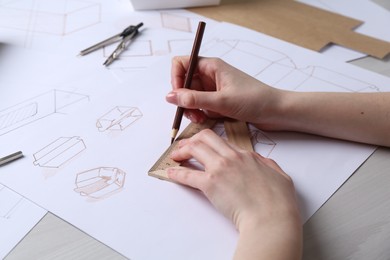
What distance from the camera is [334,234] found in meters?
0.51

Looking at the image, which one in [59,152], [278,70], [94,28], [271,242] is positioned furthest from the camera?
[94,28]

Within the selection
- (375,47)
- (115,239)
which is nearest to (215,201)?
(115,239)

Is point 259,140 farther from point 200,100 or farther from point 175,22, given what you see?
point 175,22

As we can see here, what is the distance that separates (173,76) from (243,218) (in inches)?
13.3

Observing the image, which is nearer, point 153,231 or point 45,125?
point 153,231

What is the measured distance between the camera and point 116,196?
1.79 feet

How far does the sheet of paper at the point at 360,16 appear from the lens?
0.87 m

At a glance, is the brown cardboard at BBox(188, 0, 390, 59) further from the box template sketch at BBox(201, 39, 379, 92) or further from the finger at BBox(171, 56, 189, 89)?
the finger at BBox(171, 56, 189, 89)

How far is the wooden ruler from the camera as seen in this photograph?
579 mm

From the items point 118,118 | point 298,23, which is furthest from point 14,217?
point 298,23

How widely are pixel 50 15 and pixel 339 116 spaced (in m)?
0.82

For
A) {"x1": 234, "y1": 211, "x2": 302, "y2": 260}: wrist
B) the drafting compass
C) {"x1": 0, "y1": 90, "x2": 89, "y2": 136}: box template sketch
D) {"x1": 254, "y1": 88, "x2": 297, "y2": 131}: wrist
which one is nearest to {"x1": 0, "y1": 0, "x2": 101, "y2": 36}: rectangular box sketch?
the drafting compass

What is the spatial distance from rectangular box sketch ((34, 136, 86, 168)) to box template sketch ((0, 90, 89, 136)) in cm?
9

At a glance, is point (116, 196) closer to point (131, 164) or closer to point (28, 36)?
point (131, 164)
